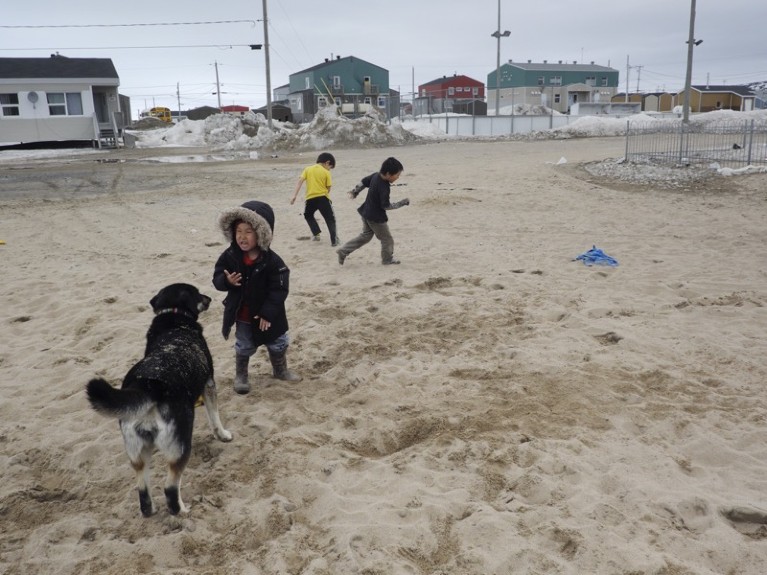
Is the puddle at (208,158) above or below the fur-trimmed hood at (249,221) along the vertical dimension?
above

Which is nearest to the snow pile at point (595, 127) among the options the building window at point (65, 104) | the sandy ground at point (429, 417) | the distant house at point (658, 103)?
the building window at point (65, 104)

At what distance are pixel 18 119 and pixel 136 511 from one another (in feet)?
127

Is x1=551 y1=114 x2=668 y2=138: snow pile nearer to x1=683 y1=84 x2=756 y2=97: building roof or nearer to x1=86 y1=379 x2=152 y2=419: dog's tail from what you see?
x1=683 y1=84 x2=756 y2=97: building roof

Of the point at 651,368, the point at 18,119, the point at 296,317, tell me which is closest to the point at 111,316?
the point at 296,317

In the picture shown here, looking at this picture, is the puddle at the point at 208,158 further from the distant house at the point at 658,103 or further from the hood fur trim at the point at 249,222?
the distant house at the point at 658,103

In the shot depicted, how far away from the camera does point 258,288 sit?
4.91 meters

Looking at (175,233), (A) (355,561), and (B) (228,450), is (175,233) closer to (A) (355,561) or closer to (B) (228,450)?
(B) (228,450)

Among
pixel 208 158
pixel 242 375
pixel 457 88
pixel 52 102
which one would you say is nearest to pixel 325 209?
pixel 242 375

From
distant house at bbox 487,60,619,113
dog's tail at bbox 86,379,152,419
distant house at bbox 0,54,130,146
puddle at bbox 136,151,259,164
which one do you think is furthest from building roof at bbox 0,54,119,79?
distant house at bbox 487,60,619,113

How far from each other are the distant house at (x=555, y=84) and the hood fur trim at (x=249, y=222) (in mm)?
69702

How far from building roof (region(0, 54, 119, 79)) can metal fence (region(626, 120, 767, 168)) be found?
31.8 meters

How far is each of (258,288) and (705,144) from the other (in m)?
18.9

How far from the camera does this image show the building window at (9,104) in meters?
35.0

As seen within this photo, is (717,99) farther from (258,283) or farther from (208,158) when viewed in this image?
(258,283)
